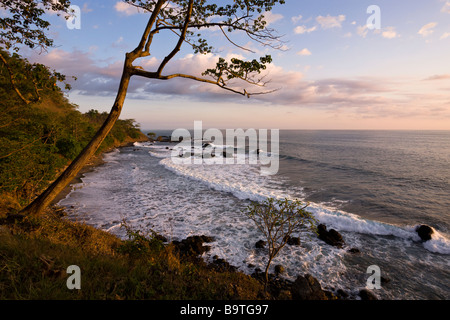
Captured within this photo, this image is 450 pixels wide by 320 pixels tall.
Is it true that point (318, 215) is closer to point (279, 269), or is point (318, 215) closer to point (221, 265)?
point (279, 269)

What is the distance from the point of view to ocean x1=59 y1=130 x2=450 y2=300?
8.31 m

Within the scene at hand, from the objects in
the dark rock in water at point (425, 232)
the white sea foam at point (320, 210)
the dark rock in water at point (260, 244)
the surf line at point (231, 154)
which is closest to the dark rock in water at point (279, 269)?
the dark rock in water at point (260, 244)

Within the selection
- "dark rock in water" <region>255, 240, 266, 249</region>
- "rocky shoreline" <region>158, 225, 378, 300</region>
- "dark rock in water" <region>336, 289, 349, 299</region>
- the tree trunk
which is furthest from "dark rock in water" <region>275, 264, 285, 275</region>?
the tree trunk

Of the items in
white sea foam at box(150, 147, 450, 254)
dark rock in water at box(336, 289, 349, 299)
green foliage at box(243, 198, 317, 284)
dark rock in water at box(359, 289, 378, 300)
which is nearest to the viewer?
green foliage at box(243, 198, 317, 284)

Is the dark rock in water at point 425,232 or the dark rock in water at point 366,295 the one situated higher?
the dark rock in water at point 425,232

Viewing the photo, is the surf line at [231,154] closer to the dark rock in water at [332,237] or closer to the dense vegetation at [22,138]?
the dark rock in water at [332,237]

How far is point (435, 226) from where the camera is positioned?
12.0 meters

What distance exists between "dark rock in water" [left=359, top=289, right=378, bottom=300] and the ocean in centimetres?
22

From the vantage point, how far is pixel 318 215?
1320 cm

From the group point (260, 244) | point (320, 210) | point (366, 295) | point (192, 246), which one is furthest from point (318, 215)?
point (192, 246)

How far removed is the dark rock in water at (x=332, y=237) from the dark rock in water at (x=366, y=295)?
3081 mm

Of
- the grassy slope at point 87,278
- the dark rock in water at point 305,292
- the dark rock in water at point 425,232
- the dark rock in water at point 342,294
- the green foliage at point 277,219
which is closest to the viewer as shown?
the grassy slope at point 87,278

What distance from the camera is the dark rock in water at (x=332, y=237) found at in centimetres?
1027

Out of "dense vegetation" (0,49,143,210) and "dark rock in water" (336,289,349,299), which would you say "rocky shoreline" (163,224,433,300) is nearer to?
"dark rock in water" (336,289,349,299)
